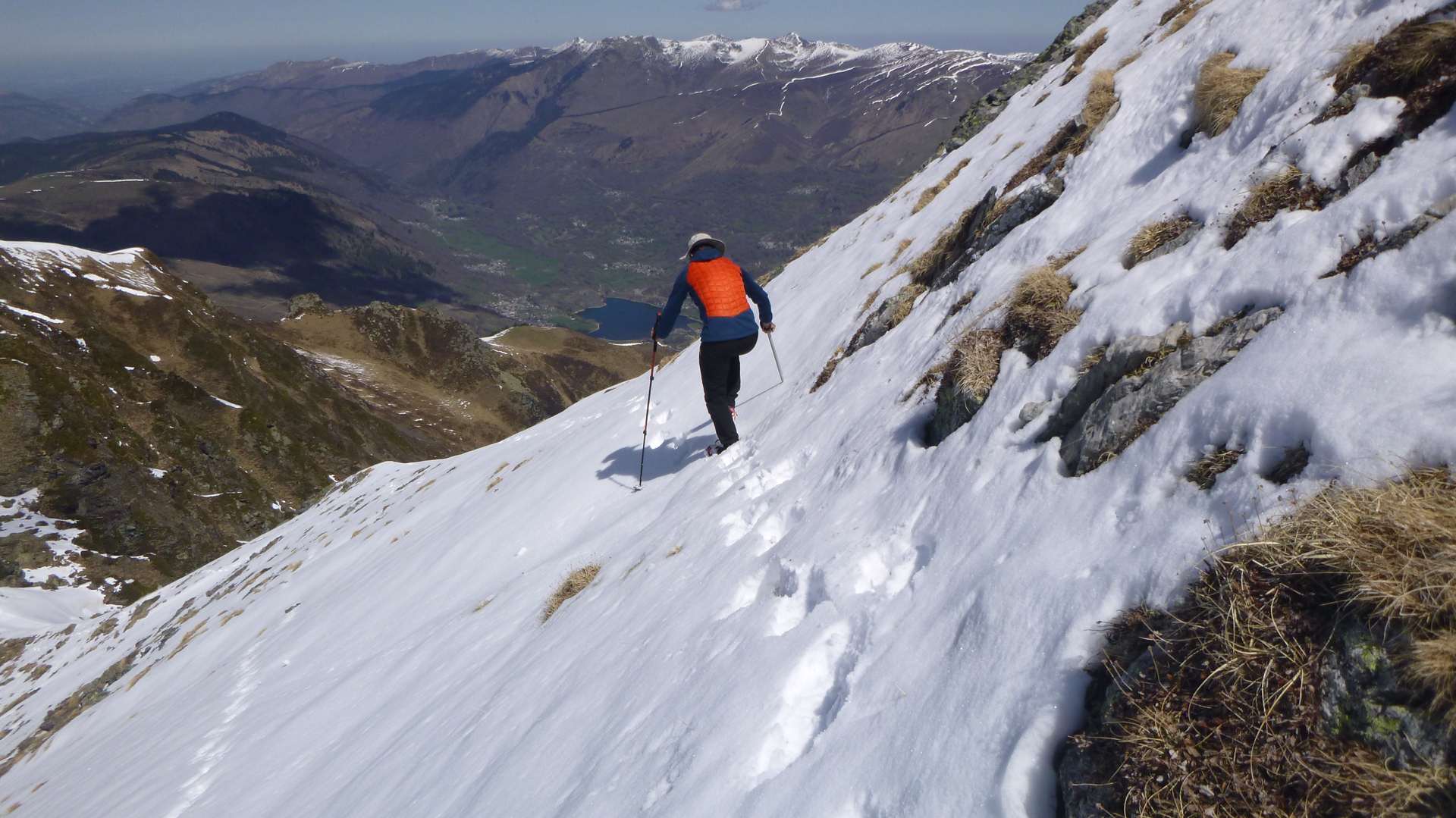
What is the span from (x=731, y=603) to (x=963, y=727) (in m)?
3.31

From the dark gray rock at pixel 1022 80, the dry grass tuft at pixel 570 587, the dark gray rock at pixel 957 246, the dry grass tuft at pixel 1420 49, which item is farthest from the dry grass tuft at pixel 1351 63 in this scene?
the dark gray rock at pixel 1022 80

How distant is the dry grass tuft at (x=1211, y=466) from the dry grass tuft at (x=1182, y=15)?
1410 centimetres

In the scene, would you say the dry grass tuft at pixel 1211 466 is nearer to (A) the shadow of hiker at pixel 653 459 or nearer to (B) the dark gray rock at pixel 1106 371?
(B) the dark gray rock at pixel 1106 371

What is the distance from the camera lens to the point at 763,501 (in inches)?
374

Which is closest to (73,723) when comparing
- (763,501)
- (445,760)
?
(445,760)

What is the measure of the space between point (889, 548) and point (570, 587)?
5.96 meters

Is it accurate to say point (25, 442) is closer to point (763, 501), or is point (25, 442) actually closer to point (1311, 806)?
point (763, 501)

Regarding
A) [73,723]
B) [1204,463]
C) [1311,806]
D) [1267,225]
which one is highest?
[1267,225]

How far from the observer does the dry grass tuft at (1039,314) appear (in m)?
7.49

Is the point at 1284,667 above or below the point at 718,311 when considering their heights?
below

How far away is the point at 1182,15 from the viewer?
15117mm

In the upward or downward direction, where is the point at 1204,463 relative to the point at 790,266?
upward

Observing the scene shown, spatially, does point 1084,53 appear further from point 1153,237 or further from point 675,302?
point 675,302

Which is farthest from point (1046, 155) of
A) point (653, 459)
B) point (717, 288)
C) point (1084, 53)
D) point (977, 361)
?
point (1084, 53)
